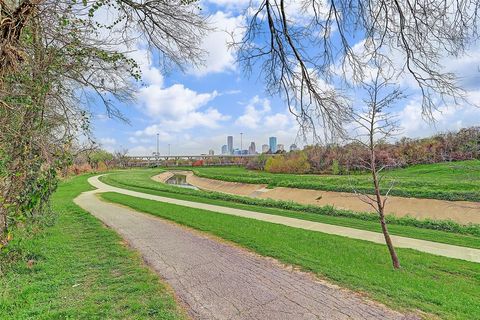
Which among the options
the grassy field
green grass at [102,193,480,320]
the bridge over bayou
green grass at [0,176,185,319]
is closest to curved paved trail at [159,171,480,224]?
the grassy field

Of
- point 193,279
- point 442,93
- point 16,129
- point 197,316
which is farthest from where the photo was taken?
point 193,279

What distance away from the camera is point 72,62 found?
5.41 m

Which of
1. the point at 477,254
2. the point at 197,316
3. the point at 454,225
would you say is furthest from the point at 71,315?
the point at 454,225

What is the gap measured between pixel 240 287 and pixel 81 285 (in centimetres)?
268

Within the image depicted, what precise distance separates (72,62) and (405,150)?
35996 mm

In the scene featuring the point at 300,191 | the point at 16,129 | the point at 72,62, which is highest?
the point at 72,62

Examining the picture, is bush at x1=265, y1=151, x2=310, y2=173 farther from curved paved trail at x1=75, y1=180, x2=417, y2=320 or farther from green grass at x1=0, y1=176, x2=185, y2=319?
green grass at x1=0, y1=176, x2=185, y2=319

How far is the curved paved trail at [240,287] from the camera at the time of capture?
4074 millimetres

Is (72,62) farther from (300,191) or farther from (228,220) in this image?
(300,191)

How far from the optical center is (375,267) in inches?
253

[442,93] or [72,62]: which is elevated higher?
[72,62]

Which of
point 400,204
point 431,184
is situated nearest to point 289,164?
point 431,184

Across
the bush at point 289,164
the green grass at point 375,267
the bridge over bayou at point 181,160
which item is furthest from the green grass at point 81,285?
the bridge over bayou at point 181,160

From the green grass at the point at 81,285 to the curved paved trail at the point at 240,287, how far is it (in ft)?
1.22
